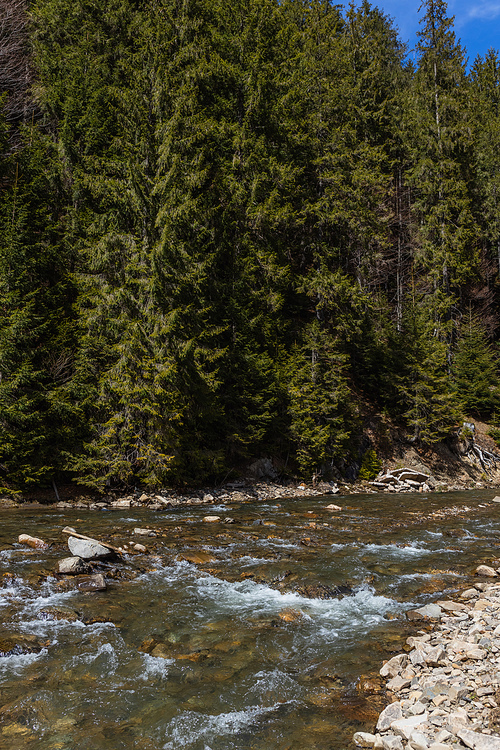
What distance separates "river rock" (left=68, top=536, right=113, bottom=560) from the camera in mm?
7586

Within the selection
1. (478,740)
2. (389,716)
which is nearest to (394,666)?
(389,716)

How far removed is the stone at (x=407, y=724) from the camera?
3.52 m

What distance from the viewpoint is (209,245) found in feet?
64.7

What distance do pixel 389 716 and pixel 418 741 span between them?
611mm

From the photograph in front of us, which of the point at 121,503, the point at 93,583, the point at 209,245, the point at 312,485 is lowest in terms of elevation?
the point at 312,485

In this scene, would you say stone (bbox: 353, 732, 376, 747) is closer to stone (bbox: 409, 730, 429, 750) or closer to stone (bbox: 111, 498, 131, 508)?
stone (bbox: 409, 730, 429, 750)

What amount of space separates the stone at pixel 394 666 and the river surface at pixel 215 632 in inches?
5.9

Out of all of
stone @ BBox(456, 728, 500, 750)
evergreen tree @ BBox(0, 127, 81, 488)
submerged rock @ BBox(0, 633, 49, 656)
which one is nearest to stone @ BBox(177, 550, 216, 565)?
submerged rock @ BBox(0, 633, 49, 656)

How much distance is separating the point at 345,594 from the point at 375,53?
1427 inches

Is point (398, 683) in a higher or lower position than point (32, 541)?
lower

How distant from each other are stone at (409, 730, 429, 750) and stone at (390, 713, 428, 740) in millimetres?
125

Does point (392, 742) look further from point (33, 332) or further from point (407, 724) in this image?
point (33, 332)

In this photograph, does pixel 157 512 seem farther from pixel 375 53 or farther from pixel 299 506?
pixel 375 53

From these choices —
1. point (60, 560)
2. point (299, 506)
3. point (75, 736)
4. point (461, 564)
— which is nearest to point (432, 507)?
point (299, 506)
